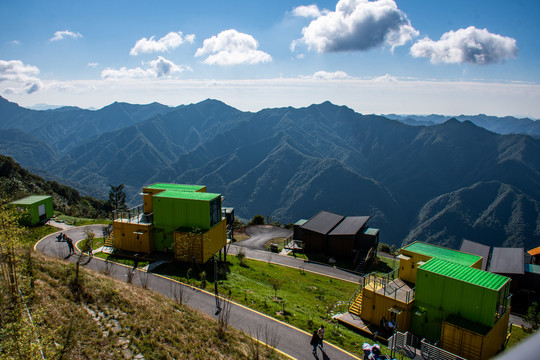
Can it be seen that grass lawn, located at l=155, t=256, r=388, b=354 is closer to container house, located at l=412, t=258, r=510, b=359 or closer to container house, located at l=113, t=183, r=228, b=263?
container house, located at l=113, t=183, r=228, b=263

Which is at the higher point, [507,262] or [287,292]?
[287,292]

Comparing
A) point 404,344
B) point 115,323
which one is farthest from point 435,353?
point 115,323

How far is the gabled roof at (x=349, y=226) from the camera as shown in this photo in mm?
46625

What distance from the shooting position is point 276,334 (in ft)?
66.4

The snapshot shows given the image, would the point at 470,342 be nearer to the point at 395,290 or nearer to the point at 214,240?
the point at 395,290

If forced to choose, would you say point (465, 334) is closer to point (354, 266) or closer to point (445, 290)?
point (445, 290)

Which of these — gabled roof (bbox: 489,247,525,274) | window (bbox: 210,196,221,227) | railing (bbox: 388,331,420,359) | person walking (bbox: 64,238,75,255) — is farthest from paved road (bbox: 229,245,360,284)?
person walking (bbox: 64,238,75,255)

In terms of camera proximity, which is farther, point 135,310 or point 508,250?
point 508,250

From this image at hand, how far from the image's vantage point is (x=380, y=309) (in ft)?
81.6

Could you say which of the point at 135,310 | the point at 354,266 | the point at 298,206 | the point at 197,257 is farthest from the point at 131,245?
the point at 298,206

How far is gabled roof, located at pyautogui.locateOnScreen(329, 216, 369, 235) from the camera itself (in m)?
46.6

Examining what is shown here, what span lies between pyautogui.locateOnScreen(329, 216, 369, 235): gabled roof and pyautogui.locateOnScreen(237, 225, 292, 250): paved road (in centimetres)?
974

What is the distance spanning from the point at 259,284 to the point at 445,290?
1504 cm

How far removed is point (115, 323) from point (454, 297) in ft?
68.6
